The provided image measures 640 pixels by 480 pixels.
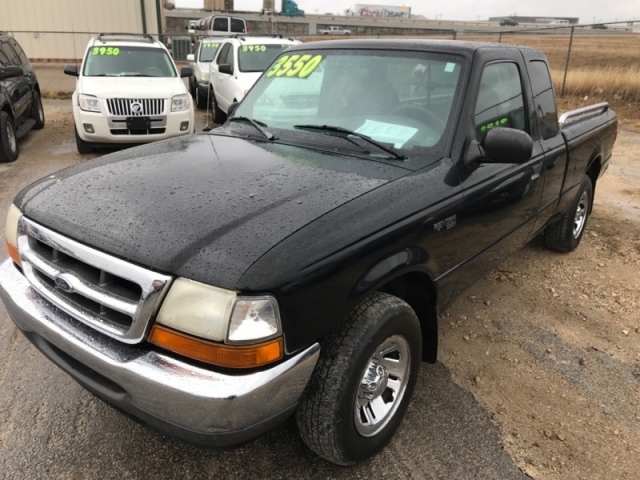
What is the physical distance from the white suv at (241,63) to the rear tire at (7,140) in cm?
373

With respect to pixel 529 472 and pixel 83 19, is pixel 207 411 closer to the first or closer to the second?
pixel 529 472

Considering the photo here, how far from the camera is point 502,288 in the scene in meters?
4.21

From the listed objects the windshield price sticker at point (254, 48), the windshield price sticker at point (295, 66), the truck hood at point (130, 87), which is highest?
the windshield price sticker at point (254, 48)

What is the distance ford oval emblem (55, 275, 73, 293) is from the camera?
2027mm

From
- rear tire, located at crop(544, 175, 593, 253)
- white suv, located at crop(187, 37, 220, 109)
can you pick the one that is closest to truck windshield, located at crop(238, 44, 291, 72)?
white suv, located at crop(187, 37, 220, 109)

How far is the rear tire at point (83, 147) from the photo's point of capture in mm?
8133

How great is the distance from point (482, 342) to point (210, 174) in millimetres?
2138

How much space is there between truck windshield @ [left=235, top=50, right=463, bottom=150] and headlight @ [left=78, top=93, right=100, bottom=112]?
5.34 meters

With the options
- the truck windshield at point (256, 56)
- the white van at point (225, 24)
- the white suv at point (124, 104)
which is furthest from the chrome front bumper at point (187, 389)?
the white van at point (225, 24)

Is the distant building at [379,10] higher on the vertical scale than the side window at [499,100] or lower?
higher

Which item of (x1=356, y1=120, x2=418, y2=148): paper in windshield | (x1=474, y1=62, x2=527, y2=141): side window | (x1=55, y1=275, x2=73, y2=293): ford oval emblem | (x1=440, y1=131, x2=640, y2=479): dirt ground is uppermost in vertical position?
(x1=474, y1=62, x2=527, y2=141): side window

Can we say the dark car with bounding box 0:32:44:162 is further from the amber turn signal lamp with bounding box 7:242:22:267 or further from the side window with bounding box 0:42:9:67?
the amber turn signal lamp with bounding box 7:242:22:267

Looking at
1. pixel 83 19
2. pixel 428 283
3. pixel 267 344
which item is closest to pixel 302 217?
pixel 267 344

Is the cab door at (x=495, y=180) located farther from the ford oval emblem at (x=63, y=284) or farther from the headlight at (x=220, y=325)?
the ford oval emblem at (x=63, y=284)
